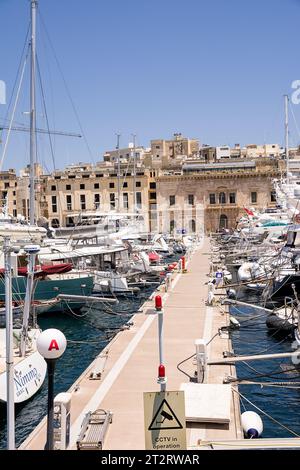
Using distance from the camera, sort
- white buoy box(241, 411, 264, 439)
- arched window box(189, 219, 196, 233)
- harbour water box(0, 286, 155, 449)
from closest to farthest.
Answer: white buoy box(241, 411, 264, 439)
harbour water box(0, 286, 155, 449)
arched window box(189, 219, 196, 233)

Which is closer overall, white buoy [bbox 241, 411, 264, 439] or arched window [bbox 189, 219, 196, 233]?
white buoy [bbox 241, 411, 264, 439]

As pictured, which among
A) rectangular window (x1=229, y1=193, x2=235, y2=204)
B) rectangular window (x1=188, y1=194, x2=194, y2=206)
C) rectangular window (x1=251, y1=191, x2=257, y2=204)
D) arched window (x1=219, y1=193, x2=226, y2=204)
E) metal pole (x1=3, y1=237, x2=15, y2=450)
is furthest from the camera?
rectangular window (x1=188, y1=194, x2=194, y2=206)

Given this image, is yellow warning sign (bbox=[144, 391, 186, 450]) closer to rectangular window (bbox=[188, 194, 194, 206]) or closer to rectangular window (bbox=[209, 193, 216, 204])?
rectangular window (bbox=[188, 194, 194, 206])

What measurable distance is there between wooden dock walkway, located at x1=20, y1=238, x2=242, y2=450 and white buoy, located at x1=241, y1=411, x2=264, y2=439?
0.38 feet

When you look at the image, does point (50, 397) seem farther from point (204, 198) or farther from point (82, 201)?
point (82, 201)

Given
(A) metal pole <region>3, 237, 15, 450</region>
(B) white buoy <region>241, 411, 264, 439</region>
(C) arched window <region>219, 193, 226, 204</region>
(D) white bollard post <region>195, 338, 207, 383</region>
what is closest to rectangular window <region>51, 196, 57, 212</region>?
(C) arched window <region>219, 193, 226, 204</region>

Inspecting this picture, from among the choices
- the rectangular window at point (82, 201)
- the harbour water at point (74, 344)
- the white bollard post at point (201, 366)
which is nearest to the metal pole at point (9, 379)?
the harbour water at point (74, 344)

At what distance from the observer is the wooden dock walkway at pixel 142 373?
8.47m

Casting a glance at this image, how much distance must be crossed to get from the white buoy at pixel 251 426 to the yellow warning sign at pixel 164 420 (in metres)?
2.93

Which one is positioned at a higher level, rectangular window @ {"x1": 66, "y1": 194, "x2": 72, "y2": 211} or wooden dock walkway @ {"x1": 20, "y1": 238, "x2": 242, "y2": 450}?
rectangular window @ {"x1": 66, "y1": 194, "x2": 72, "y2": 211}

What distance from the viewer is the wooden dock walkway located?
8.47m

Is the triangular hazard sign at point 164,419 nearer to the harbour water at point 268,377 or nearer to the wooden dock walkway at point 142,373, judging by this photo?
the wooden dock walkway at point 142,373
